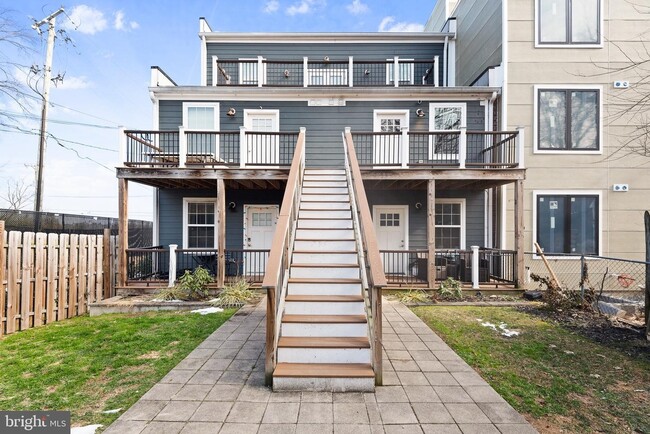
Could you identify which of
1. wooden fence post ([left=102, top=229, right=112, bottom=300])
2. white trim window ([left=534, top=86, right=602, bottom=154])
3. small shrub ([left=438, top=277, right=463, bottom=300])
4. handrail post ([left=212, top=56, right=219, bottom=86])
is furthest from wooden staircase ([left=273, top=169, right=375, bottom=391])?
handrail post ([left=212, top=56, right=219, bottom=86])

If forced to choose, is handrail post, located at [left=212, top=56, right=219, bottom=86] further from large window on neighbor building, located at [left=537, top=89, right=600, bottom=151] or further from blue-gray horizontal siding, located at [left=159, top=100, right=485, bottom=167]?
large window on neighbor building, located at [left=537, top=89, right=600, bottom=151]

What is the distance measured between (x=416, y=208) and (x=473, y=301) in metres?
3.34

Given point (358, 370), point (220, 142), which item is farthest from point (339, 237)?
point (220, 142)

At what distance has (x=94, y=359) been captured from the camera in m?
4.09

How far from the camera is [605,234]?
863 centimetres

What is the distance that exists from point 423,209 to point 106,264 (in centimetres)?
822

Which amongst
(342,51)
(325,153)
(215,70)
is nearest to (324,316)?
(325,153)

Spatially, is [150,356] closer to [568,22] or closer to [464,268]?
[464,268]

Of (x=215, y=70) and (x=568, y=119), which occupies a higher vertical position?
(x=215, y=70)

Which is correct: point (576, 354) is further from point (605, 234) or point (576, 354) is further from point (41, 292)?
point (41, 292)

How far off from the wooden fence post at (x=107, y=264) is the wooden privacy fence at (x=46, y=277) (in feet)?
0.07

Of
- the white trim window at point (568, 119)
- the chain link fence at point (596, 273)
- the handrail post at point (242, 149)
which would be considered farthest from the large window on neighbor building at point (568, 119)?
the handrail post at point (242, 149)

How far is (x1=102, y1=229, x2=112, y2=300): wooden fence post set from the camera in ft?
23.7

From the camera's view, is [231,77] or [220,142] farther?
[231,77]
